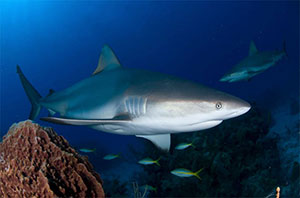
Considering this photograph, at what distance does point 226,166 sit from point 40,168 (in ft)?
16.7

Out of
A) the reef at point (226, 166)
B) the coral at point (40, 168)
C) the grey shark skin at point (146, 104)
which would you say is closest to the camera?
the coral at point (40, 168)

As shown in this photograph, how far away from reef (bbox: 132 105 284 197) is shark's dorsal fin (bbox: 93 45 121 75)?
7.68 ft

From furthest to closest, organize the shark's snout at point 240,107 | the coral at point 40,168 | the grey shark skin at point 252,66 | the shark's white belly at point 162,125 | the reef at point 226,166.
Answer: the grey shark skin at point 252,66, the reef at point 226,166, the shark's white belly at point 162,125, the shark's snout at point 240,107, the coral at point 40,168

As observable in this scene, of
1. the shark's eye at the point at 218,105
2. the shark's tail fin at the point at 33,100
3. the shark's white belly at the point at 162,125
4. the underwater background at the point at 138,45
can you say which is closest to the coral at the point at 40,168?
the shark's white belly at the point at 162,125

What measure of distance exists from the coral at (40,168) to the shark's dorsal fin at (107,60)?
7.94ft

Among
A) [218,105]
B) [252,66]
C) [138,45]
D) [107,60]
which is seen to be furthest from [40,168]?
[138,45]

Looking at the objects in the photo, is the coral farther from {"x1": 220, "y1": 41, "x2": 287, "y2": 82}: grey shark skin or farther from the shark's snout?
{"x1": 220, "y1": 41, "x2": 287, "y2": 82}: grey shark skin

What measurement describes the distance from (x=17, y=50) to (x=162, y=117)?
3797 inches

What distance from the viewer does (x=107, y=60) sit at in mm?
4617

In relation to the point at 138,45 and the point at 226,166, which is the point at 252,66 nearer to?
the point at 226,166

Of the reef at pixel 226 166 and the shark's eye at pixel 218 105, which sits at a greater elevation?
the shark's eye at pixel 218 105

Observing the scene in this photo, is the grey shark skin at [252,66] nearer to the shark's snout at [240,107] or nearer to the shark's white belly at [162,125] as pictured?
the shark's white belly at [162,125]

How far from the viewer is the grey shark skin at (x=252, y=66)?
282 inches

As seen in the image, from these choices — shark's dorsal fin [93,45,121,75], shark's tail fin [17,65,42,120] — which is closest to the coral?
shark's dorsal fin [93,45,121,75]
